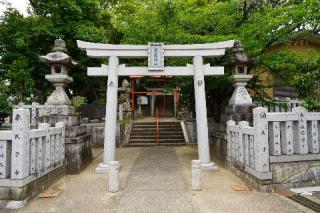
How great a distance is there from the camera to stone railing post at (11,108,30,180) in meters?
6.52

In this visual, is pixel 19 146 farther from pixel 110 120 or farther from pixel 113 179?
pixel 110 120

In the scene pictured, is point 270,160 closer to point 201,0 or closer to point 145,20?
point 145,20

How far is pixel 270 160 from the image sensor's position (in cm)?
732

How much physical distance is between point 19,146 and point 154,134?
1281 cm

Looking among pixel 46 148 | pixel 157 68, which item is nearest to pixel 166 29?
pixel 157 68

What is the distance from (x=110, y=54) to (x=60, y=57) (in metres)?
1.89

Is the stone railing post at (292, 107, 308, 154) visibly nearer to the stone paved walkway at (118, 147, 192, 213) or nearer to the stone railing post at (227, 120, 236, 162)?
the stone railing post at (227, 120, 236, 162)

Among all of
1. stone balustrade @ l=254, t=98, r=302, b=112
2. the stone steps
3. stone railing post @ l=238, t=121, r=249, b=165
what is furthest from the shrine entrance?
stone railing post @ l=238, t=121, r=249, b=165

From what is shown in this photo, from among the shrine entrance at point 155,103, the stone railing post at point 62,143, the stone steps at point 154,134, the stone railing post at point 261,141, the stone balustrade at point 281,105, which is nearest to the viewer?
the stone railing post at point 261,141

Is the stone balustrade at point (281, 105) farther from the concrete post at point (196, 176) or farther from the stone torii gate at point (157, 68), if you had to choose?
the concrete post at point (196, 176)

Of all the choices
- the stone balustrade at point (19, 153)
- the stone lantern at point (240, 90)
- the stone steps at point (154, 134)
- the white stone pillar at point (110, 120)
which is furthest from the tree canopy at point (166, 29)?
the stone balustrade at point (19, 153)

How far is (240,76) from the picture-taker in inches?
427

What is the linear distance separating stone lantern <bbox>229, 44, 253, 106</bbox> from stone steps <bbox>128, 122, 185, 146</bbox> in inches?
299

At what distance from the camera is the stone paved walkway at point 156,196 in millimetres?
6266
